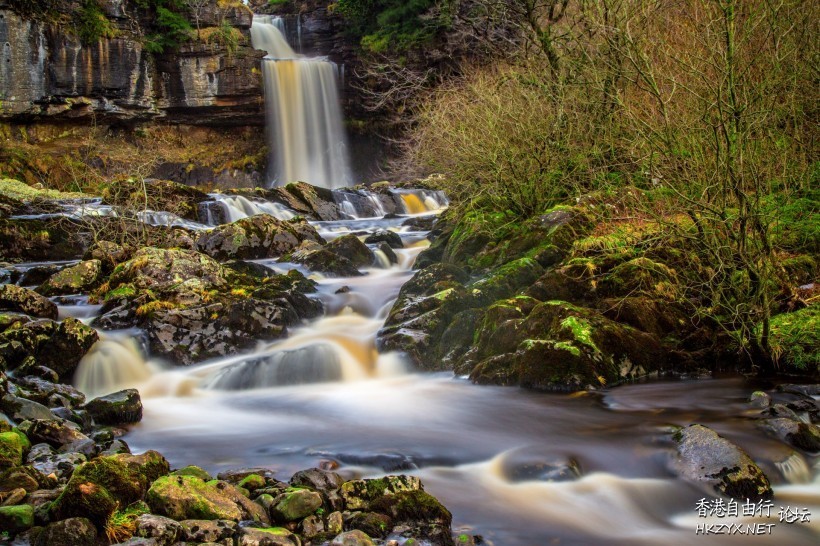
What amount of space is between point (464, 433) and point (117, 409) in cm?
362

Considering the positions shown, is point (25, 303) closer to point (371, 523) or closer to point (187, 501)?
point (187, 501)

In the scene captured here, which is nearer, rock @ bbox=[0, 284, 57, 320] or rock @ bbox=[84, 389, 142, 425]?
rock @ bbox=[84, 389, 142, 425]

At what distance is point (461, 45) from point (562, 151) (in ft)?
58.8

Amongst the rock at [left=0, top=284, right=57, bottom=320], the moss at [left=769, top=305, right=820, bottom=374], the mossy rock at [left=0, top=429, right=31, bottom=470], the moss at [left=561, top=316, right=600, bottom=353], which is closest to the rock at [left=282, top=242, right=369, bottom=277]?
the rock at [left=0, top=284, right=57, bottom=320]

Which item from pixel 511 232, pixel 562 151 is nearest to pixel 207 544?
pixel 511 232

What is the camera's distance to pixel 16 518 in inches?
150

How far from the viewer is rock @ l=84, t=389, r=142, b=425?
657 cm

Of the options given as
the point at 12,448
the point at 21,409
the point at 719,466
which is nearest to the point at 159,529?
the point at 12,448

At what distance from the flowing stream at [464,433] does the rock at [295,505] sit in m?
1.02

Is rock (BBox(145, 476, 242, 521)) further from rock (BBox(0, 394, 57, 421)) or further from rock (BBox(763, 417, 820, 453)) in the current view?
rock (BBox(763, 417, 820, 453))

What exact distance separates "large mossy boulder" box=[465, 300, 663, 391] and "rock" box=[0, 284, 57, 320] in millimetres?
6754

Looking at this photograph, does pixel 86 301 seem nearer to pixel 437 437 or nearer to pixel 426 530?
pixel 437 437

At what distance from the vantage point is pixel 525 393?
6992mm

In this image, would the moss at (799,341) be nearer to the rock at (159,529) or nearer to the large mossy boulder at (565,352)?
the large mossy boulder at (565,352)
